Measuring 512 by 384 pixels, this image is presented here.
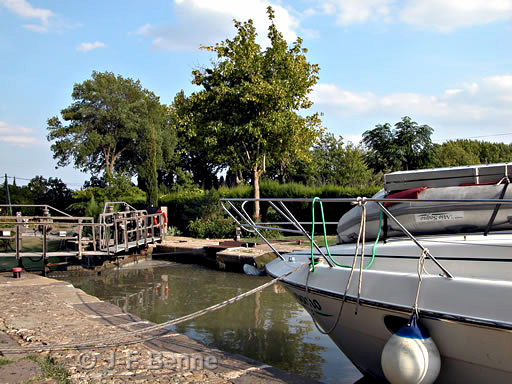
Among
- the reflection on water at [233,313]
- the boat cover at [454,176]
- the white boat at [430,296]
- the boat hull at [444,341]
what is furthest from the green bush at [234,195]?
the boat hull at [444,341]

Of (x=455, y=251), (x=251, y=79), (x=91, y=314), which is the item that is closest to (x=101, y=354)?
(x=91, y=314)

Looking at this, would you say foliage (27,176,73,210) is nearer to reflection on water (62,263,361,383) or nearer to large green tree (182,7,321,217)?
large green tree (182,7,321,217)

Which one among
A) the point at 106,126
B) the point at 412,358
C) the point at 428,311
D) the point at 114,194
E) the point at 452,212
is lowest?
the point at 412,358

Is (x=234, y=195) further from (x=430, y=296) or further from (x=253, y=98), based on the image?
(x=430, y=296)

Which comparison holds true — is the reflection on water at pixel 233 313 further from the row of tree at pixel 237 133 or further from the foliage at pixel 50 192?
the foliage at pixel 50 192

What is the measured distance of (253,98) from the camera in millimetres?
16016

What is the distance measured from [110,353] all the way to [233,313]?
3293mm

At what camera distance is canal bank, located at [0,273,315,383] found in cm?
366

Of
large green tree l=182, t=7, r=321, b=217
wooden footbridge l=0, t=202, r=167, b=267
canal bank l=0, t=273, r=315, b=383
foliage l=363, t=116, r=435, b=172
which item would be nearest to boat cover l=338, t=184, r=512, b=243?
canal bank l=0, t=273, r=315, b=383

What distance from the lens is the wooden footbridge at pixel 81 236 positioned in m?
10.7

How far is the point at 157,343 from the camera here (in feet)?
14.9

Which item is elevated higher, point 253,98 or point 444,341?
point 253,98

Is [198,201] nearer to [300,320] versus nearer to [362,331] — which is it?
[300,320]

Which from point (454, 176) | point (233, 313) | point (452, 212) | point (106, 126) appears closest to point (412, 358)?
point (452, 212)
